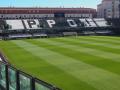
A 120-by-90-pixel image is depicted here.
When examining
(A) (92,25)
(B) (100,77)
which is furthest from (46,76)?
(A) (92,25)

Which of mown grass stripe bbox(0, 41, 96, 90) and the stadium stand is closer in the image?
mown grass stripe bbox(0, 41, 96, 90)

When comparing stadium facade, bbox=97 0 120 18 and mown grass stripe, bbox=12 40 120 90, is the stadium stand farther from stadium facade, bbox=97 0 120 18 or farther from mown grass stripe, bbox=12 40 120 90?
mown grass stripe, bbox=12 40 120 90

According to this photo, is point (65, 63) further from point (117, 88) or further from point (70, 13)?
point (70, 13)

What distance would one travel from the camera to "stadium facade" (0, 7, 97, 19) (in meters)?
97.0

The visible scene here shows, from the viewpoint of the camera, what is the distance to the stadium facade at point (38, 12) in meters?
97.0

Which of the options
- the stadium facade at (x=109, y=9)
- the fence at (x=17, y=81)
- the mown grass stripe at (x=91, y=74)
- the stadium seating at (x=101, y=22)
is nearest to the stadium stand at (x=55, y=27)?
the stadium seating at (x=101, y=22)

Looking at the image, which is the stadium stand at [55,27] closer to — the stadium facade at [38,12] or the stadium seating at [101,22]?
the stadium seating at [101,22]

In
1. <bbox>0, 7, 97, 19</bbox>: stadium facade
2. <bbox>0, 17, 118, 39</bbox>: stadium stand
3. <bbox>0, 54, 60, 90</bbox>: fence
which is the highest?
<bbox>0, 7, 97, 19</bbox>: stadium facade

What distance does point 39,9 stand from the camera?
103062mm

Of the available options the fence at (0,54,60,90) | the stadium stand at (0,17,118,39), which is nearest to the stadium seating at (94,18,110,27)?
the stadium stand at (0,17,118,39)

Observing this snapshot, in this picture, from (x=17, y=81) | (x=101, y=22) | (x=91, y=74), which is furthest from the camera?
(x=101, y=22)

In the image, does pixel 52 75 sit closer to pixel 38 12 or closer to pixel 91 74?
pixel 91 74

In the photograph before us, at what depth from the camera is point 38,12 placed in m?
102

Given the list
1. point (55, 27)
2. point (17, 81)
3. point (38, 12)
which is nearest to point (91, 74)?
point (17, 81)
